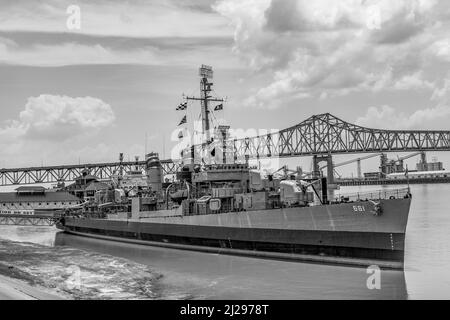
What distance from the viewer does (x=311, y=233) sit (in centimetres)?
2489

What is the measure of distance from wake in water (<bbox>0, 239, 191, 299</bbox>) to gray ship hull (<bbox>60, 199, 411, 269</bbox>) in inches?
194

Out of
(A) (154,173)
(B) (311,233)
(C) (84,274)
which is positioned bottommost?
(C) (84,274)

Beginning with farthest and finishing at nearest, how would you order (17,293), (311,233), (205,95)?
1. (205,95)
2. (311,233)
3. (17,293)

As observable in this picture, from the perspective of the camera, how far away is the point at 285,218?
25625mm

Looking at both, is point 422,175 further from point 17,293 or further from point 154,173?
point 17,293

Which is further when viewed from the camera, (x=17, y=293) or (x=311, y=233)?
(x=311, y=233)

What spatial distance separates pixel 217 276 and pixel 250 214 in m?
4.96

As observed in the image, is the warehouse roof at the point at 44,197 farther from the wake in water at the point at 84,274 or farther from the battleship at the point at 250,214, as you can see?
the wake in water at the point at 84,274

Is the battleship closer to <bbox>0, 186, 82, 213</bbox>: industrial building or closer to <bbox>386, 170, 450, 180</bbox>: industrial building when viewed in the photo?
<bbox>0, 186, 82, 213</bbox>: industrial building

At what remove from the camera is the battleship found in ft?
76.6

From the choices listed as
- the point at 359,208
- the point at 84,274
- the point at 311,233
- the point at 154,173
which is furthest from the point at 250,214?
the point at 154,173

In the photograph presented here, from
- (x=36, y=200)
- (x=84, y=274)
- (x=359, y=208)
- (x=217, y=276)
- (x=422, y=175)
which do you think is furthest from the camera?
(x=422, y=175)

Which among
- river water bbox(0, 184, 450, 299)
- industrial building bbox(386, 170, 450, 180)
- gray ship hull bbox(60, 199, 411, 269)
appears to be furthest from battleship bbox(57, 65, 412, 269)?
industrial building bbox(386, 170, 450, 180)
